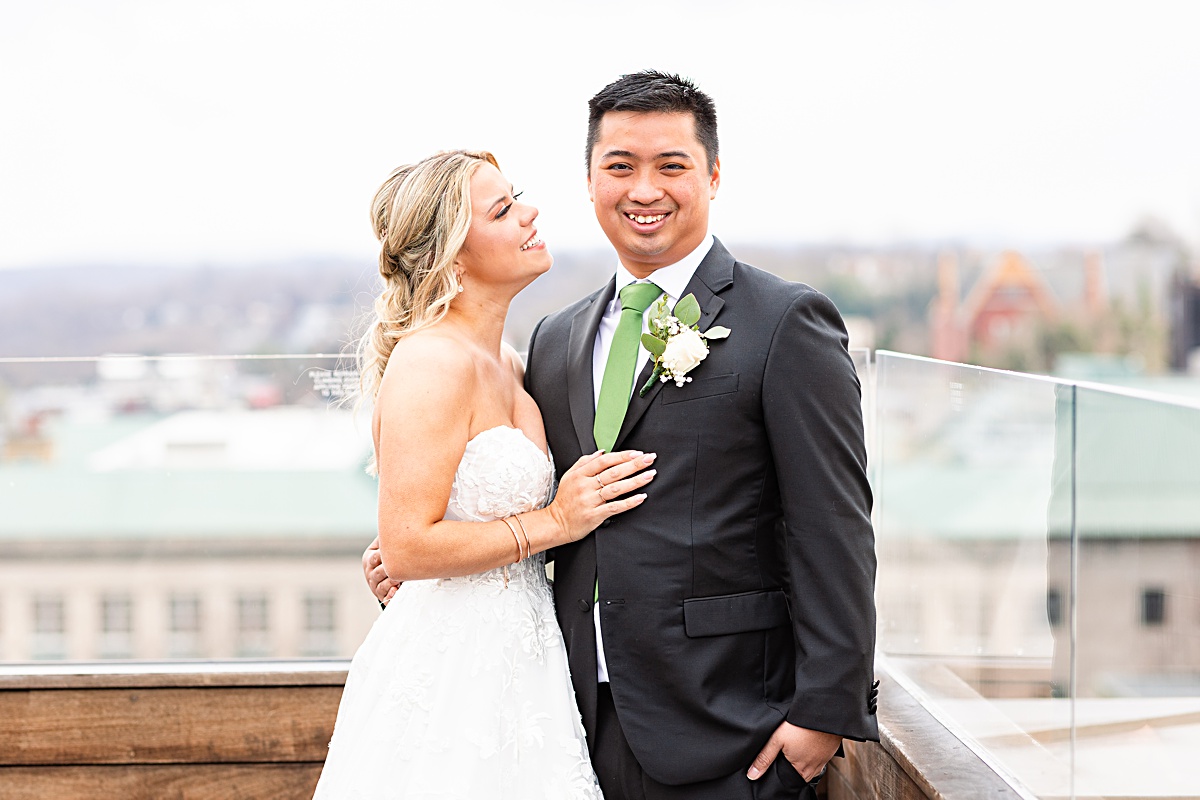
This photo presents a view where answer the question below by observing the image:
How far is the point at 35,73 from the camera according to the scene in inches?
1458

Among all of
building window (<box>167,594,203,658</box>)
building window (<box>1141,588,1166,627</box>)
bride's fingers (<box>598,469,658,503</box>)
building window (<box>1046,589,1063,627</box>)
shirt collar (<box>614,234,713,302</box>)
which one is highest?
shirt collar (<box>614,234,713,302</box>)

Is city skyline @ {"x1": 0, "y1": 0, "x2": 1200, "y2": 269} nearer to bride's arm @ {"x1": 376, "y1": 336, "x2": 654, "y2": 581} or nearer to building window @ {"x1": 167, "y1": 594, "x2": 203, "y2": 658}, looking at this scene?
building window @ {"x1": 167, "y1": 594, "x2": 203, "y2": 658}

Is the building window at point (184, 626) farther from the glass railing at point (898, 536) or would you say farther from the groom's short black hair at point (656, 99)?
the groom's short black hair at point (656, 99)

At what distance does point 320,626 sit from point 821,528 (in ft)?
6.25

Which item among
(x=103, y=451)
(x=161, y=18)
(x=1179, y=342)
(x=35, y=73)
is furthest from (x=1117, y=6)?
(x=103, y=451)

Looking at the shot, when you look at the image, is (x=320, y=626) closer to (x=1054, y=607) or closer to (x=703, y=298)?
(x=703, y=298)

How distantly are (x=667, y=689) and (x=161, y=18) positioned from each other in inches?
1548

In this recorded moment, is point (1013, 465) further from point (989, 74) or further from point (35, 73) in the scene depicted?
point (35, 73)

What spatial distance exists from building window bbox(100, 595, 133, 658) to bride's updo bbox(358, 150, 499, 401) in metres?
1.45

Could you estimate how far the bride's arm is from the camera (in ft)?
5.71

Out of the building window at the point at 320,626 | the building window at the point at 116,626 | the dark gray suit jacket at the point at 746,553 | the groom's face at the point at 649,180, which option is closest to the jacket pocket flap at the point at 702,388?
the dark gray suit jacket at the point at 746,553

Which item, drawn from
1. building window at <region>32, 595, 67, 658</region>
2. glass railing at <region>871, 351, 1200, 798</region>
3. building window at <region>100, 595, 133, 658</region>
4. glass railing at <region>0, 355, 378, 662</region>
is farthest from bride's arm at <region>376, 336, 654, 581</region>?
building window at <region>32, 595, 67, 658</region>

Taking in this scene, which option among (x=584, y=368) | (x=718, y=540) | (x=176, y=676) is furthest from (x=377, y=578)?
(x=176, y=676)

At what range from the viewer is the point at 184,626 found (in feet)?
10.0
